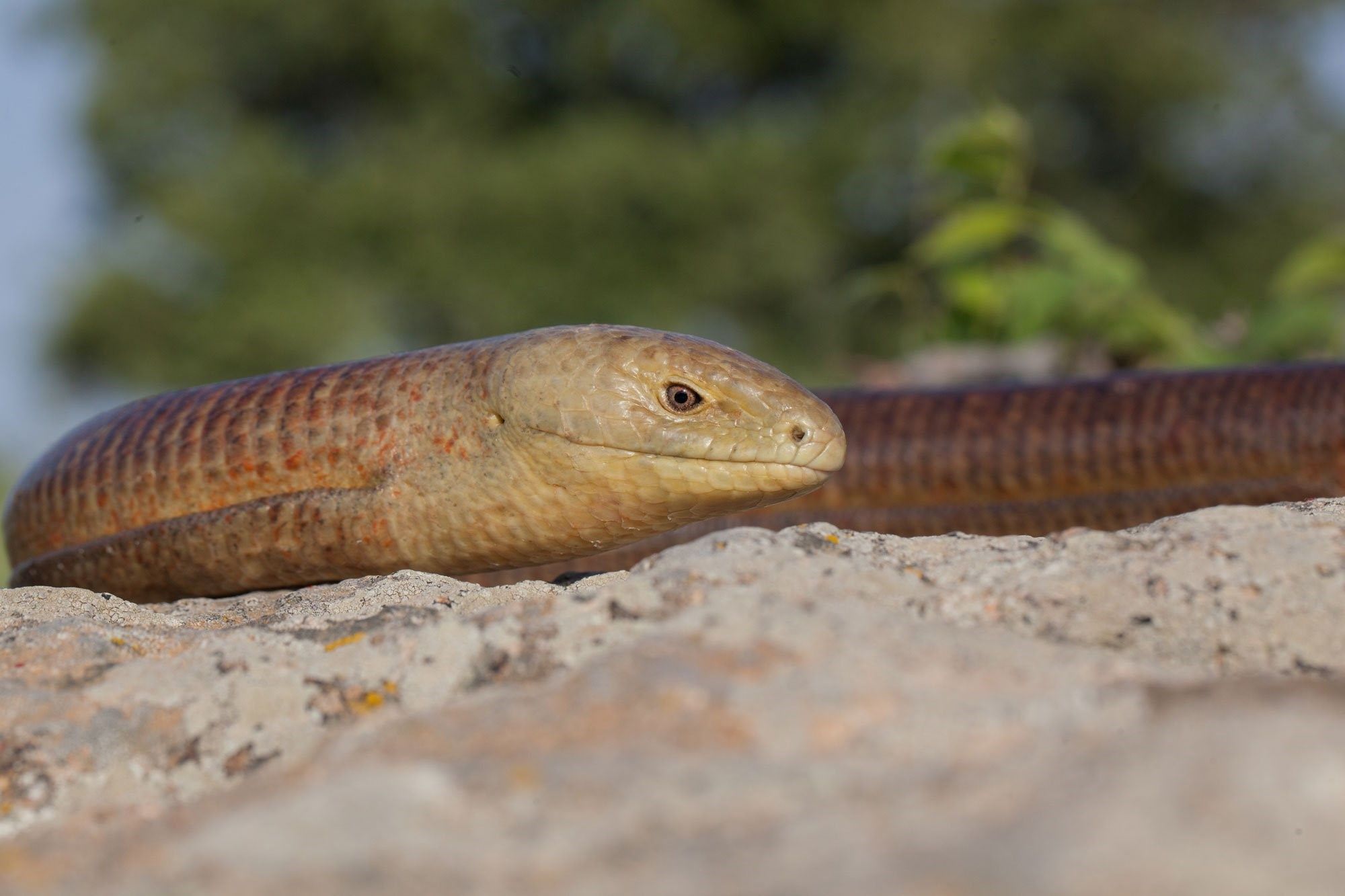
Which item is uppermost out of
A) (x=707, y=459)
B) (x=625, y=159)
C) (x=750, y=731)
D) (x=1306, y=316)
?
(x=625, y=159)

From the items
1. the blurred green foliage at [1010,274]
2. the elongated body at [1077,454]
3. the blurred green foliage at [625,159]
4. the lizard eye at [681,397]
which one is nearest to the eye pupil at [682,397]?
the lizard eye at [681,397]

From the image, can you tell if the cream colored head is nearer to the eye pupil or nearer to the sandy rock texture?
the eye pupil

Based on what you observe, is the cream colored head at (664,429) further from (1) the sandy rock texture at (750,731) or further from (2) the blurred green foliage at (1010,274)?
(2) the blurred green foliage at (1010,274)

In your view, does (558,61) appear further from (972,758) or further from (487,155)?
(972,758)

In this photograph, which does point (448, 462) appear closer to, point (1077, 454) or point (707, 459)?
point (707, 459)

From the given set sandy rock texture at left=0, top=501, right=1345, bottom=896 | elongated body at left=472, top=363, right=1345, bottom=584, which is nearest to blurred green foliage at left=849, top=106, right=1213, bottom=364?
elongated body at left=472, top=363, right=1345, bottom=584

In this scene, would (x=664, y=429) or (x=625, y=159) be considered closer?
(x=664, y=429)

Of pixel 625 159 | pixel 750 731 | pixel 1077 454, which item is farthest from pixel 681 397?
pixel 625 159
